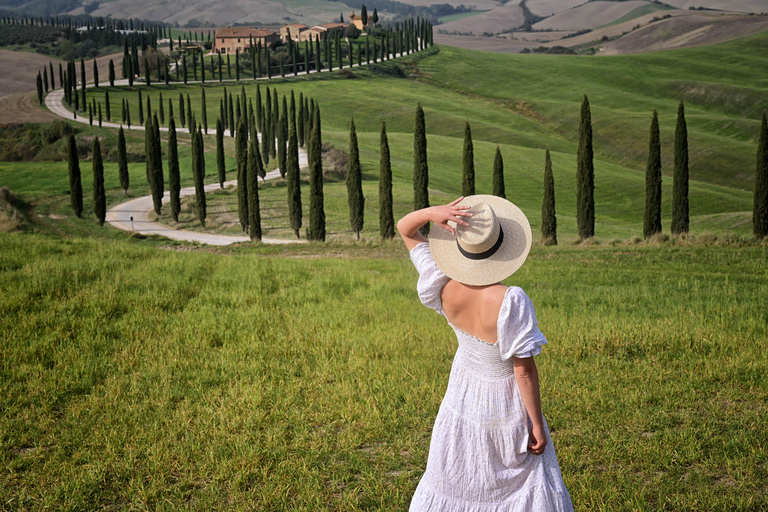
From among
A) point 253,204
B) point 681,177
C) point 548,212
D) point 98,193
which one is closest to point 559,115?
point 681,177

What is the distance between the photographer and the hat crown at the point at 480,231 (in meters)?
3.96

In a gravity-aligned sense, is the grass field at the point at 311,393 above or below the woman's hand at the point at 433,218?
below

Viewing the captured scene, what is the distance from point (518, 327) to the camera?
3898 millimetres

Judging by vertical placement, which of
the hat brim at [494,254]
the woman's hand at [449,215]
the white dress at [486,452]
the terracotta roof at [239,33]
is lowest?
the white dress at [486,452]

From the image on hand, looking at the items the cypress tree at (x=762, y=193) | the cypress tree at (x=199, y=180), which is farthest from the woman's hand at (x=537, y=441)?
the cypress tree at (x=199, y=180)

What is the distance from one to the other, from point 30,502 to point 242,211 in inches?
1828

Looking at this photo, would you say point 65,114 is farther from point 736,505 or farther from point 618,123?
point 736,505

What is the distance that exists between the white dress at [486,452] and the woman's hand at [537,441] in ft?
0.17

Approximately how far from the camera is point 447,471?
4301mm

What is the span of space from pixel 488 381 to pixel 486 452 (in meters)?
0.51

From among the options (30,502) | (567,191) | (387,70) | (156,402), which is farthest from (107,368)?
(387,70)

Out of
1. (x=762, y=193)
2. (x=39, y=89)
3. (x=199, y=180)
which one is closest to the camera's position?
(x=762, y=193)

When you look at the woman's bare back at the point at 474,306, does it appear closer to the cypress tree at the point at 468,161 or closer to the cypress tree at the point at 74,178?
the cypress tree at the point at 468,161

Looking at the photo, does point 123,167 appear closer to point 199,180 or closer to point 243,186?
point 199,180
